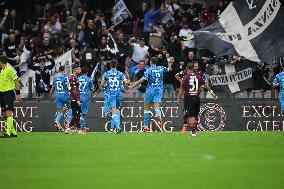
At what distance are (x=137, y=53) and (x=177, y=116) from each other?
9.09 ft

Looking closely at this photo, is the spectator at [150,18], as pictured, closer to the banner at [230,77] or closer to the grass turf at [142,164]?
the banner at [230,77]

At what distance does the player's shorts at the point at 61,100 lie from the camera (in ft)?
93.2

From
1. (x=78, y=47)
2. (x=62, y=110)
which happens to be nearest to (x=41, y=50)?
(x=78, y=47)

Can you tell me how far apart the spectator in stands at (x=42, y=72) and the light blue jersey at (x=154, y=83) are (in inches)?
170

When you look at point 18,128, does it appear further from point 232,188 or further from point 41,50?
point 232,188

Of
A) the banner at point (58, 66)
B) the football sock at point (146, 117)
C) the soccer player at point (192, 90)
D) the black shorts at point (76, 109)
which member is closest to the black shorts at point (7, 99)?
the black shorts at point (76, 109)

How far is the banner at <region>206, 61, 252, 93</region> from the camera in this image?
3003cm

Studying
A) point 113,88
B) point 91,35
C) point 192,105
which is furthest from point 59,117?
point 192,105

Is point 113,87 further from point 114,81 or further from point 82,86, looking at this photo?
point 82,86

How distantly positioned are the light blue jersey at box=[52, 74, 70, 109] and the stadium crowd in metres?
2.08

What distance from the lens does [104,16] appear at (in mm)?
33812

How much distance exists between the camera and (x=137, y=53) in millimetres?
30578

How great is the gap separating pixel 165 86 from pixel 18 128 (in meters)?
5.66

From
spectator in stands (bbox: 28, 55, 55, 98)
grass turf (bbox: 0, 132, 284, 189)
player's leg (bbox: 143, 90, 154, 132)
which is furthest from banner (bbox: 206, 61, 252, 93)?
grass turf (bbox: 0, 132, 284, 189)
